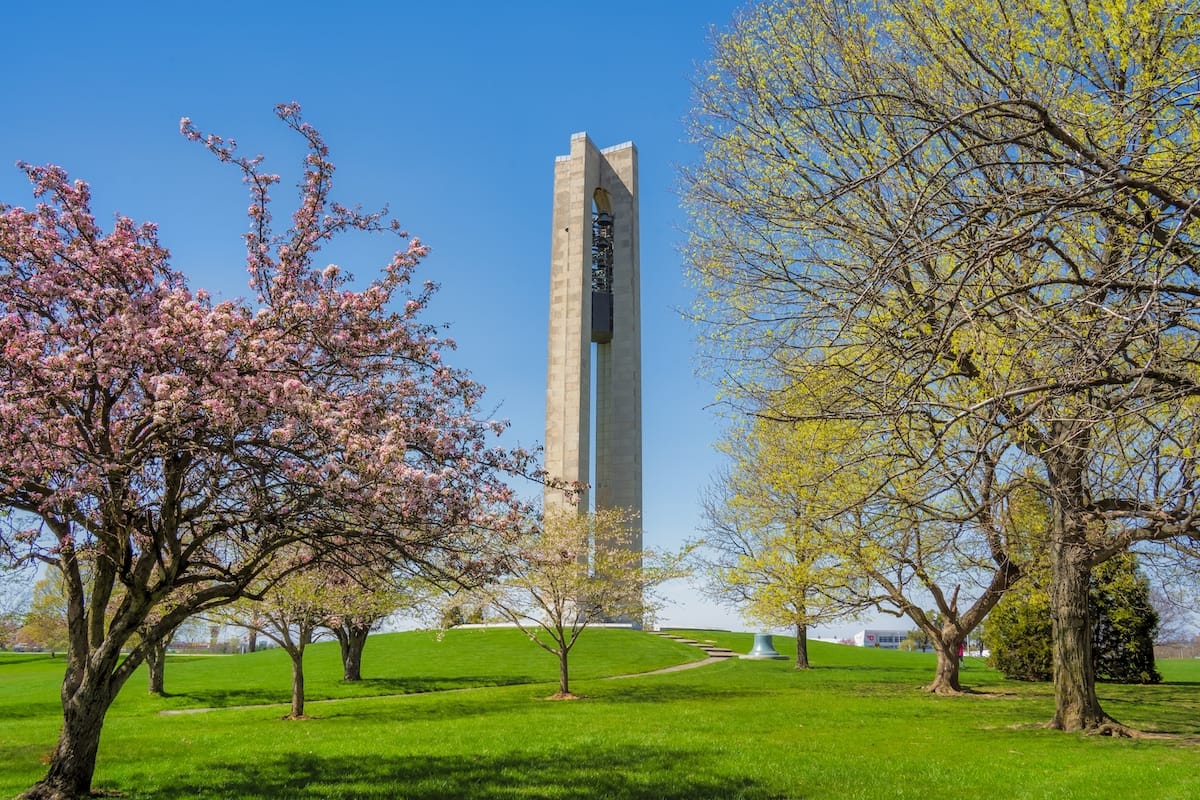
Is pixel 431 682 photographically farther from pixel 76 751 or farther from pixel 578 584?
pixel 76 751

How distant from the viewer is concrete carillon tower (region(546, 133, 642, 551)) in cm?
4475

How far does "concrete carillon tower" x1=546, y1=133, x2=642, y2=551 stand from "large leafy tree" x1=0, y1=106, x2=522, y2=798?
31949mm

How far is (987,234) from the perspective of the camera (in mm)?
5688

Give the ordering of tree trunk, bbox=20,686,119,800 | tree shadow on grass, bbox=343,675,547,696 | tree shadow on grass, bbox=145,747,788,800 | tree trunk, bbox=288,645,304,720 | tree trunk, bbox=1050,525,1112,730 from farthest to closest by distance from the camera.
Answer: tree shadow on grass, bbox=343,675,547,696, tree trunk, bbox=288,645,304,720, tree trunk, bbox=1050,525,1112,730, tree shadow on grass, bbox=145,747,788,800, tree trunk, bbox=20,686,119,800

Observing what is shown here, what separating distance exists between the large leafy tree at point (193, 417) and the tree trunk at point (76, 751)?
0.02 m

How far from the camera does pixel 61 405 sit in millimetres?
8625

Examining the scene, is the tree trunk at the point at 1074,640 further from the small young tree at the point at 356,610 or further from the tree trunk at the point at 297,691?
the tree trunk at the point at 297,691

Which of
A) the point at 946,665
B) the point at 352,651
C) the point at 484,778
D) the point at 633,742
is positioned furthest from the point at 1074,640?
the point at 352,651

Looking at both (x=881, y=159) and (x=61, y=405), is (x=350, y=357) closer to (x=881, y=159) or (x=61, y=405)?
(x=61, y=405)

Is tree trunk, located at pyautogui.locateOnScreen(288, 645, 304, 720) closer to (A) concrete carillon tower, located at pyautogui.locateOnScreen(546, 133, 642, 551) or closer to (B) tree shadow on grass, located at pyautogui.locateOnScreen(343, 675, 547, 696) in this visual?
(B) tree shadow on grass, located at pyautogui.locateOnScreen(343, 675, 547, 696)

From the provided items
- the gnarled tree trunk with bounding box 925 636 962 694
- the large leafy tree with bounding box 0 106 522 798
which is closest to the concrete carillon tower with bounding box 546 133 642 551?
the gnarled tree trunk with bounding box 925 636 962 694

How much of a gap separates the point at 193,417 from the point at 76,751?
430cm

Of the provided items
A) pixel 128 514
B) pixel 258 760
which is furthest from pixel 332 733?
pixel 128 514

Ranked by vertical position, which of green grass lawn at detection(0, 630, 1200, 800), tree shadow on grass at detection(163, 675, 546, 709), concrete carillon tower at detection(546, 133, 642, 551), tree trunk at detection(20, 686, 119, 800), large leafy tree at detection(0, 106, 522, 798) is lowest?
tree shadow on grass at detection(163, 675, 546, 709)
